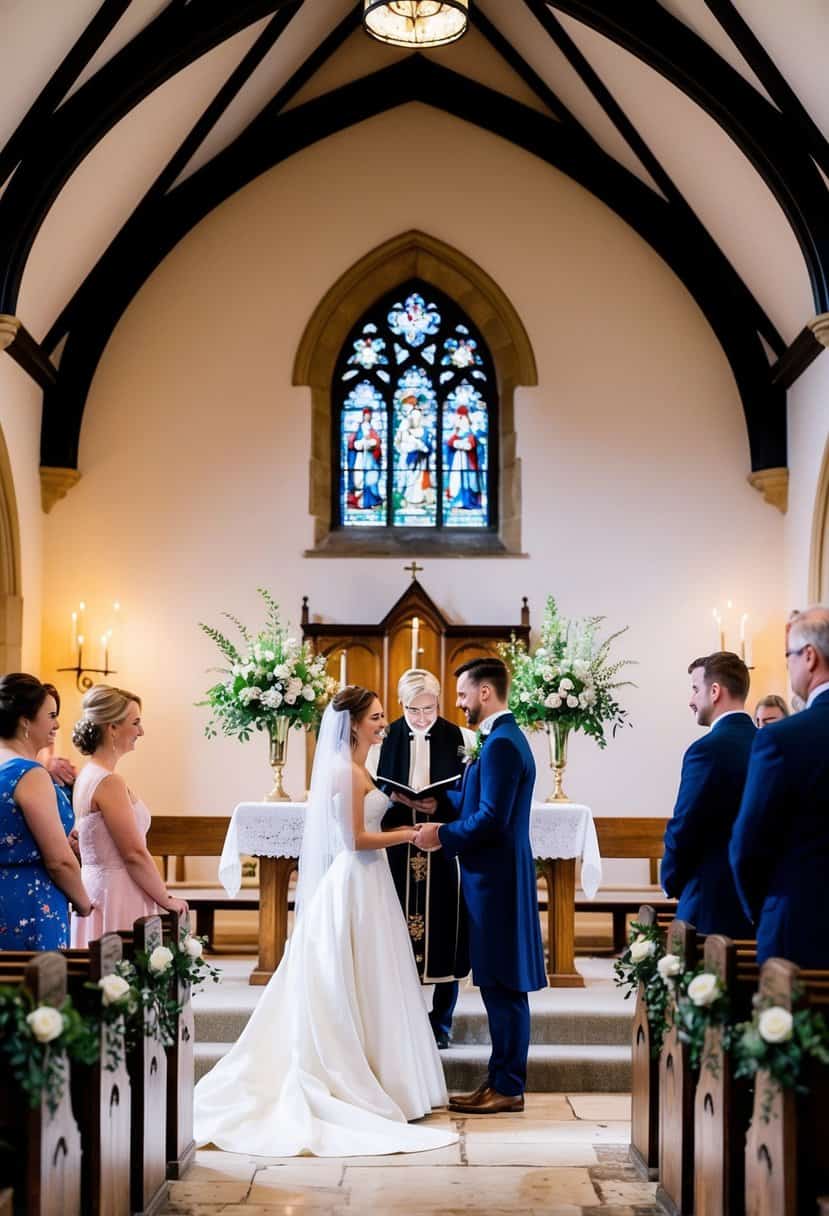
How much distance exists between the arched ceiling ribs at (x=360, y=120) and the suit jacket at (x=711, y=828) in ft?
20.0

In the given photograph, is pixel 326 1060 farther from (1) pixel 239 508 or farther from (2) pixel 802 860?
(1) pixel 239 508

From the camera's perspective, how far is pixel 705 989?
10.8ft

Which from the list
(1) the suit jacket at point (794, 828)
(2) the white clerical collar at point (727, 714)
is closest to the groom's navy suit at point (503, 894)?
(2) the white clerical collar at point (727, 714)

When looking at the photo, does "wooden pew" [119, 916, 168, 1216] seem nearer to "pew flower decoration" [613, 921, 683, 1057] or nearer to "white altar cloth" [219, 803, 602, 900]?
"pew flower decoration" [613, 921, 683, 1057]

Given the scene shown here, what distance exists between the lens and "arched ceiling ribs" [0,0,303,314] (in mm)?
7582

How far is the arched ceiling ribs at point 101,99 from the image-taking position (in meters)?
7.58

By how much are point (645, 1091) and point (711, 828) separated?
0.93 meters

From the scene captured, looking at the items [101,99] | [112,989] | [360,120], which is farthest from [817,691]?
[360,120]

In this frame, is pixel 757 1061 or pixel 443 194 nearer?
pixel 757 1061

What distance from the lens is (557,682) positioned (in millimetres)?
7203

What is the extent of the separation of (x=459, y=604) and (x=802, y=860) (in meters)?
6.77

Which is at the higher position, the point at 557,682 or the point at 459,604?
the point at 459,604

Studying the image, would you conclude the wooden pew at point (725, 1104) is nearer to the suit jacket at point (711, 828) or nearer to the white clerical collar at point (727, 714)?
the suit jacket at point (711, 828)

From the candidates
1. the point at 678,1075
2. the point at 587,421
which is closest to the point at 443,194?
the point at 587,421
